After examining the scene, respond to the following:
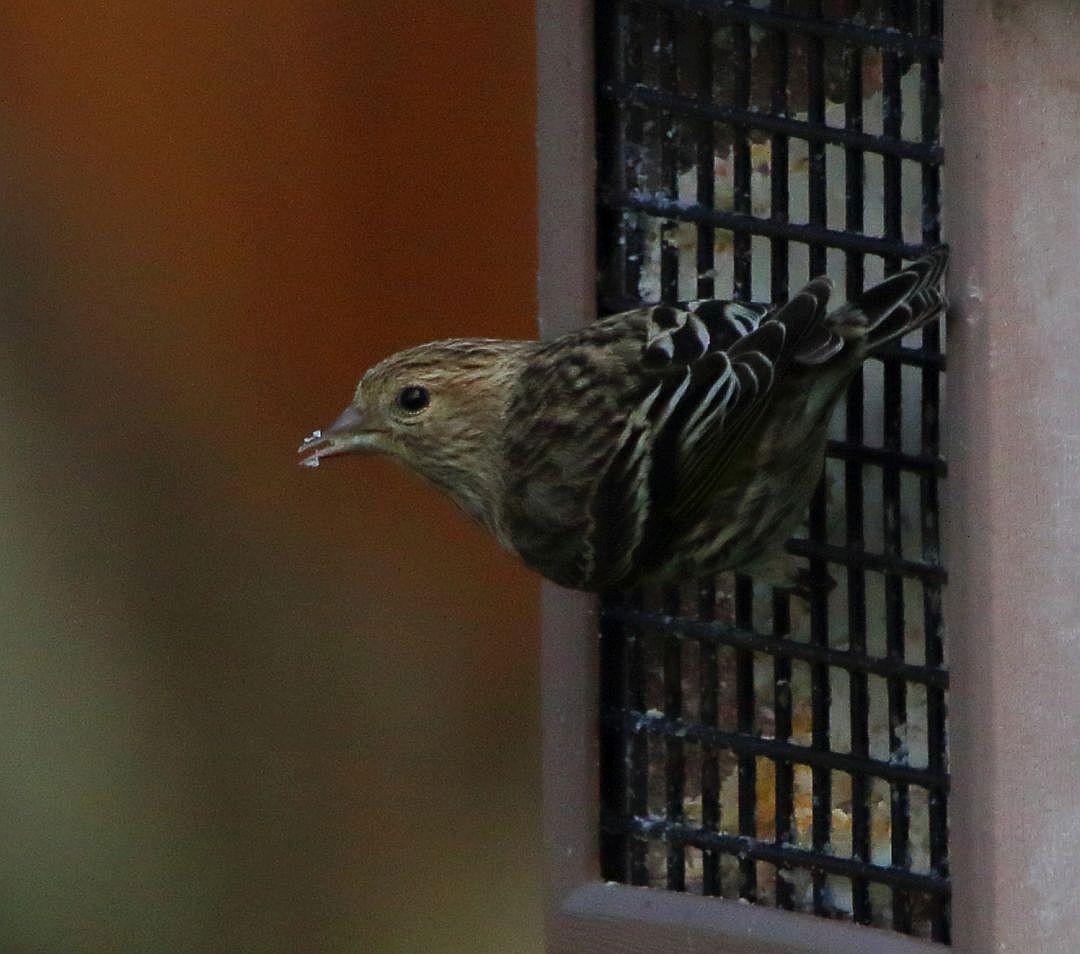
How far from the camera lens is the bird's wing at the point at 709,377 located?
11.3ft

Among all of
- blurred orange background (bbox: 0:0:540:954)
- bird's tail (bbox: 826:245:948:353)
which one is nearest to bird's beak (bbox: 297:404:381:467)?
bird's tail (bbox: 826:245:948:353)

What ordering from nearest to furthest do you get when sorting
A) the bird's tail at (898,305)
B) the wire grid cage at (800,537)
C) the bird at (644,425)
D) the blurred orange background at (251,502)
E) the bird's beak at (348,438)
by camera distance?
the bird's tail at (898,305)
the bird at (644,425)
the wire grid cage at (800,537)
the bird's beak at (348,438)
the blurred orange background at (251,502)

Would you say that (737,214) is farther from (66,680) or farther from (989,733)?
(66,680)

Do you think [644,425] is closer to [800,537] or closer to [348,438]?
[800,537]

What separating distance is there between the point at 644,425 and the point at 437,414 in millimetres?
462

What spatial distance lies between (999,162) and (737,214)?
498 millimetres

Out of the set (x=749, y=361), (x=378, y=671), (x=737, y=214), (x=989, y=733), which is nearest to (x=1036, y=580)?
(x=989, y=733)

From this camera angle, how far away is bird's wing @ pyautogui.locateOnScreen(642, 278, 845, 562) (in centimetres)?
346

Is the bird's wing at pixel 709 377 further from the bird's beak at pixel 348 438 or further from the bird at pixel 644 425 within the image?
the bird's beak at pixel 348 438

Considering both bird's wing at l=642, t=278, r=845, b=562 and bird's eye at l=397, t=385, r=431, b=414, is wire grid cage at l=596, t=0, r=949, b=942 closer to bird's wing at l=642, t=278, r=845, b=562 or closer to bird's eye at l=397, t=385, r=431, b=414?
bird's wing at l=642, t=278, r=845, b=562

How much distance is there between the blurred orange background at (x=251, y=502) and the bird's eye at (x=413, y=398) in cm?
123

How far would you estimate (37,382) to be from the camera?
569cm

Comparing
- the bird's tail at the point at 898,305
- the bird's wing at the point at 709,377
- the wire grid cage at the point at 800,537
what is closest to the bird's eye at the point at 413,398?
the wire grid cage at the point at 800,537

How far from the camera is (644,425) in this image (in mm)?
3717
